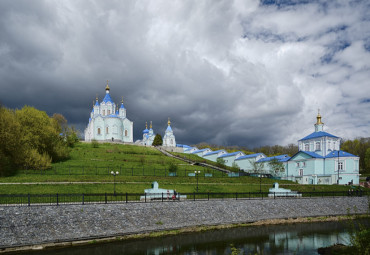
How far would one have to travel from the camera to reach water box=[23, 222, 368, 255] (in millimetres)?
18453

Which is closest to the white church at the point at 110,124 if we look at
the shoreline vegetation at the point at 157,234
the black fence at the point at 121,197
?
the black fence at the point at 121,197

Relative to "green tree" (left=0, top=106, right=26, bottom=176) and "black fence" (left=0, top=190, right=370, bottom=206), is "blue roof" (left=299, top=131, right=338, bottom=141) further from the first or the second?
"green tree" (left=0, top=106, right=26, bottom=176)

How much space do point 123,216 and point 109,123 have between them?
66073 millimetres

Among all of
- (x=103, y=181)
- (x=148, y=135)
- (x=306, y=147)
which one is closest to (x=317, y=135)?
(x=306, y=147)

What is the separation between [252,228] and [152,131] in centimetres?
9255

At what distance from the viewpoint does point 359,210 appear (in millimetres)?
→ 34406

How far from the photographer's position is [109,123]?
280 feet

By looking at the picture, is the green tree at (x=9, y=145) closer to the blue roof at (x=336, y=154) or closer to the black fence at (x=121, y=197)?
the black fence at (x=121, y=197)

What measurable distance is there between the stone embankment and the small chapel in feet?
204

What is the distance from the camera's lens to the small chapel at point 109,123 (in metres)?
84.6

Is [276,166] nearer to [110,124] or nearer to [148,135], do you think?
[110,124]

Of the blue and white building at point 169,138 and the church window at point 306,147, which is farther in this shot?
the blue and white building at point 169,138

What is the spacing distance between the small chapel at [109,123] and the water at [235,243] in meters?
65.7

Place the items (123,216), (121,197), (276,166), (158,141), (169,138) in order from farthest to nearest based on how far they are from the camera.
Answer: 1. (169,138)
2. (158,141)
3. (276,166)
4. (121,197)
5. (123,216)
